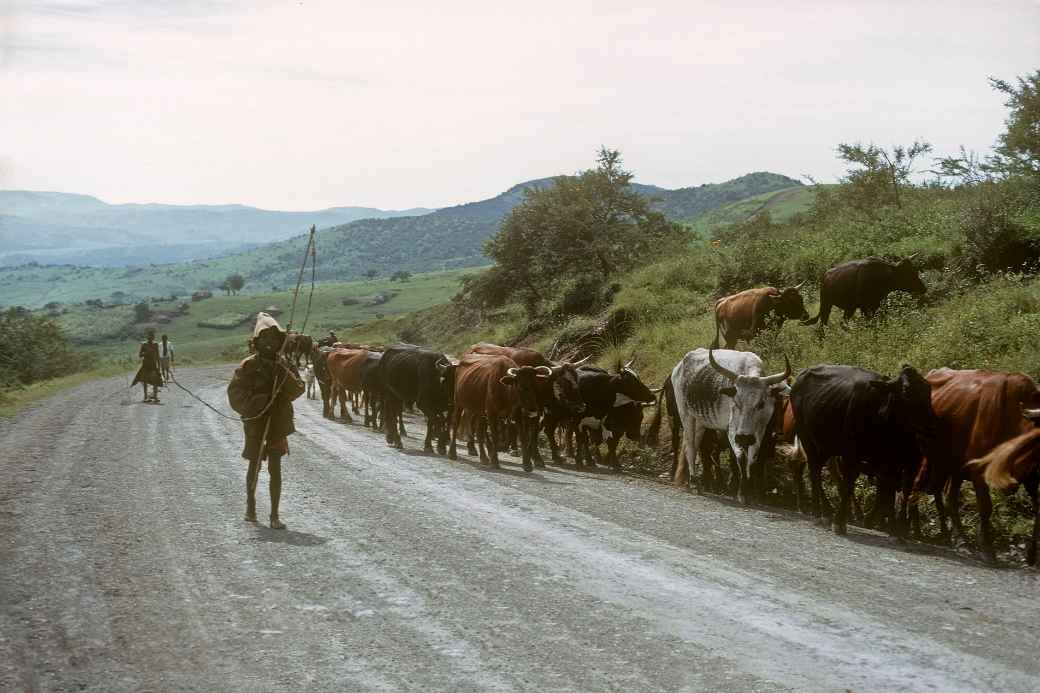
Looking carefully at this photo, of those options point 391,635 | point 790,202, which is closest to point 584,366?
point 391,635

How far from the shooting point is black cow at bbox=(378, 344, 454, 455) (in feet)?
66.9

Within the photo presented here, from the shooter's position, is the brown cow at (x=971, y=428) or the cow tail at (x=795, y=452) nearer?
the brown cow at (x=971, y=428)

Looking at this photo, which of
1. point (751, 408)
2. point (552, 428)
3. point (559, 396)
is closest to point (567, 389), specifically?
point (559, 396)

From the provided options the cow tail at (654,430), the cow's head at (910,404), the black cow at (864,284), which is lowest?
the cow tail at (654,430)

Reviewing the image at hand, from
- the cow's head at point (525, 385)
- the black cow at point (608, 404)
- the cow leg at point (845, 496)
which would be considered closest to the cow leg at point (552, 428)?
the black cow at point (608, 404)

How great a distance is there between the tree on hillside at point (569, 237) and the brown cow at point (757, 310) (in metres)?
15.6

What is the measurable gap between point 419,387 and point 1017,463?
12.3m

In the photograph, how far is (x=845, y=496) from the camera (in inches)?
485

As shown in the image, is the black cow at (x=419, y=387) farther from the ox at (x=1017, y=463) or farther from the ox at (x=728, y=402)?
the ox at (x=1017, y=463)

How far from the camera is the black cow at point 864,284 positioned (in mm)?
19344

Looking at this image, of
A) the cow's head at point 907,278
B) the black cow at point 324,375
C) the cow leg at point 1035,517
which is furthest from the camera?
the black cow at point 324,375

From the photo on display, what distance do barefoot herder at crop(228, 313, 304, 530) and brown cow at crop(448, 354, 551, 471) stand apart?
608 centimetres

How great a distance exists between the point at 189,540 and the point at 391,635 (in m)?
4.13

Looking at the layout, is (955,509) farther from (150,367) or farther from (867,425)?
(150,367)
